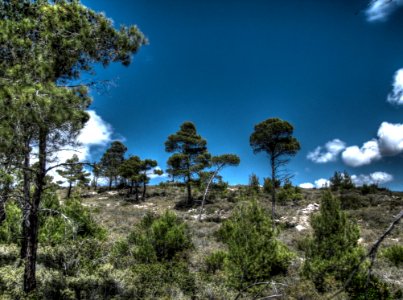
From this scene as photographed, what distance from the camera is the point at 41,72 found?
271 inches

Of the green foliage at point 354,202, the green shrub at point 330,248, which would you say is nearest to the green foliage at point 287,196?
the green foliage at point 354,202

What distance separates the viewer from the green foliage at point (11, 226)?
9883 millimetres

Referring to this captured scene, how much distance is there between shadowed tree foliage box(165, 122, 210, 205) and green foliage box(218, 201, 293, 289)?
1900 centimetres

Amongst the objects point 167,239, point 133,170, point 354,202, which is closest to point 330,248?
point 167,239

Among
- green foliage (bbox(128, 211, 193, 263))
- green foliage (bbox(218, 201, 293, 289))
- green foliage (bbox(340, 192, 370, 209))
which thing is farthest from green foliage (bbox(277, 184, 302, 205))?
green foliage (bbox(218, 201, 293, 289))

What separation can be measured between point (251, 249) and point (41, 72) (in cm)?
815

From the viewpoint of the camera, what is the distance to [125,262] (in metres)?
11.0

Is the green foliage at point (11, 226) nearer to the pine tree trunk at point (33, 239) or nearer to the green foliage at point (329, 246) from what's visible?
the pine tree trunk at point (33, 239)

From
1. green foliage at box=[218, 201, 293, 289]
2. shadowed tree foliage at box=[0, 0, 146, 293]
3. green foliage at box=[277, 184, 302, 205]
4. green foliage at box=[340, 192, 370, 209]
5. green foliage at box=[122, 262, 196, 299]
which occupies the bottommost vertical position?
green foliage at box=[122, 262, 196, 299]

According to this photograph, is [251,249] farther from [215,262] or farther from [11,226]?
[11,226]

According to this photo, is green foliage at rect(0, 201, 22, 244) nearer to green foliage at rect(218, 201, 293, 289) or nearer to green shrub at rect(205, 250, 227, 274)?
green shrub at rect(205, 250, 227, 274)

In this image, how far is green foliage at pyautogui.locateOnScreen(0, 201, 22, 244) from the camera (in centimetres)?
988

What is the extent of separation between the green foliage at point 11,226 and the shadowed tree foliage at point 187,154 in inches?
721

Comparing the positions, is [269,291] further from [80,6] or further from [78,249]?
[80,6]
